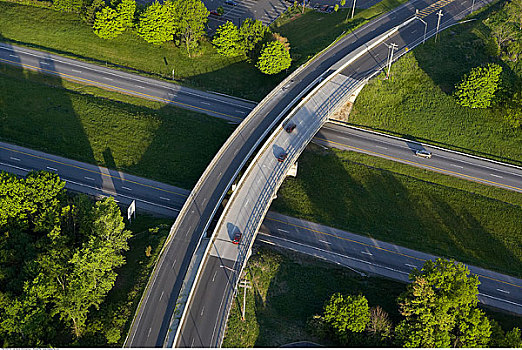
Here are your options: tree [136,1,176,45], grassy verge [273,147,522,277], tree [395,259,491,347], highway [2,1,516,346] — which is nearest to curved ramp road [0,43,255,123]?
highway [2,1,516,346]

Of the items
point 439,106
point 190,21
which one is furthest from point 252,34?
point 439,106

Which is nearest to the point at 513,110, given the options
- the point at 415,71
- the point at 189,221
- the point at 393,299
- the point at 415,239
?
the point at 415,71

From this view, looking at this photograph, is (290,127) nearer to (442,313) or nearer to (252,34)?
(252,34)

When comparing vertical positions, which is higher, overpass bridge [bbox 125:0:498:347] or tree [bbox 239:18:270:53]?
tree [bbox 239:18:270:53]

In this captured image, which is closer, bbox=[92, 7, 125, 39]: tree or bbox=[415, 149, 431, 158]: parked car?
bbox=[415, 149, 431, 158]: parked car

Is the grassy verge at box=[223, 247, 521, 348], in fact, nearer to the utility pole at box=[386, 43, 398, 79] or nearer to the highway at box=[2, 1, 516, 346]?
the highway at box=[2, 1, 516, 346]

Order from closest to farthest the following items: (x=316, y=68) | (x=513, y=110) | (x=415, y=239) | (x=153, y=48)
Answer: (x=415, y=239) → (x=513, y=110) → (x=316, y=68) → (x=153, y=48)

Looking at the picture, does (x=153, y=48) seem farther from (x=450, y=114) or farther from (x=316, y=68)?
(x=450, y=114)
